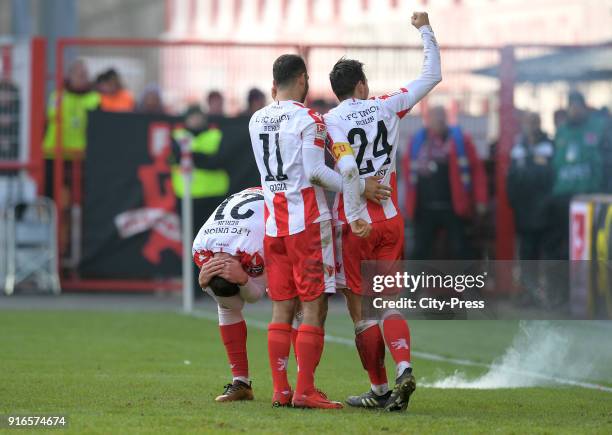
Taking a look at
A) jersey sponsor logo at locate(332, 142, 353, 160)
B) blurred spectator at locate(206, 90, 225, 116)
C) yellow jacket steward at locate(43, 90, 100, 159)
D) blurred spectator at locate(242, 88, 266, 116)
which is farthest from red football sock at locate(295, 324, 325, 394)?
yellow jacket steward at locate(43, 90, 100, 159)

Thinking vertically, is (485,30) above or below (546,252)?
above

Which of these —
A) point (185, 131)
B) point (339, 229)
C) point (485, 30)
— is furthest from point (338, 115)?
point (485, 30)

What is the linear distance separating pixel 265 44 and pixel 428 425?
1164 cm

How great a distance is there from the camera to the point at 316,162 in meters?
7.96

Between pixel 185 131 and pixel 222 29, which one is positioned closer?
pixel 185 131

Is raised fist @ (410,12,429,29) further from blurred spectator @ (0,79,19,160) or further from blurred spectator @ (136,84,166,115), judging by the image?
blurred spectator @ (0,79,19,160)

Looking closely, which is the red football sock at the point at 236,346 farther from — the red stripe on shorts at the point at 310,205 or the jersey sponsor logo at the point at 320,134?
the jersey sponsor logo at the point at 320,134

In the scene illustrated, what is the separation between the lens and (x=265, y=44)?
1836 cm

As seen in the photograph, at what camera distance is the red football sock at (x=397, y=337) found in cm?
798

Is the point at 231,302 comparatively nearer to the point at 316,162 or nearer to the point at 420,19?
the point at 316,162

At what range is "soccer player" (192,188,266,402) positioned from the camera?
8.29 meters

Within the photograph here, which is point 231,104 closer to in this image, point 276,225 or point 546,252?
point 546,252

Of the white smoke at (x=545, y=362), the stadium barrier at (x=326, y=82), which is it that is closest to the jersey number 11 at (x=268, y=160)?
the white smoke at (x=545, y=362)

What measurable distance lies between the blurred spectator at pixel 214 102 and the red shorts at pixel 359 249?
394 inches
